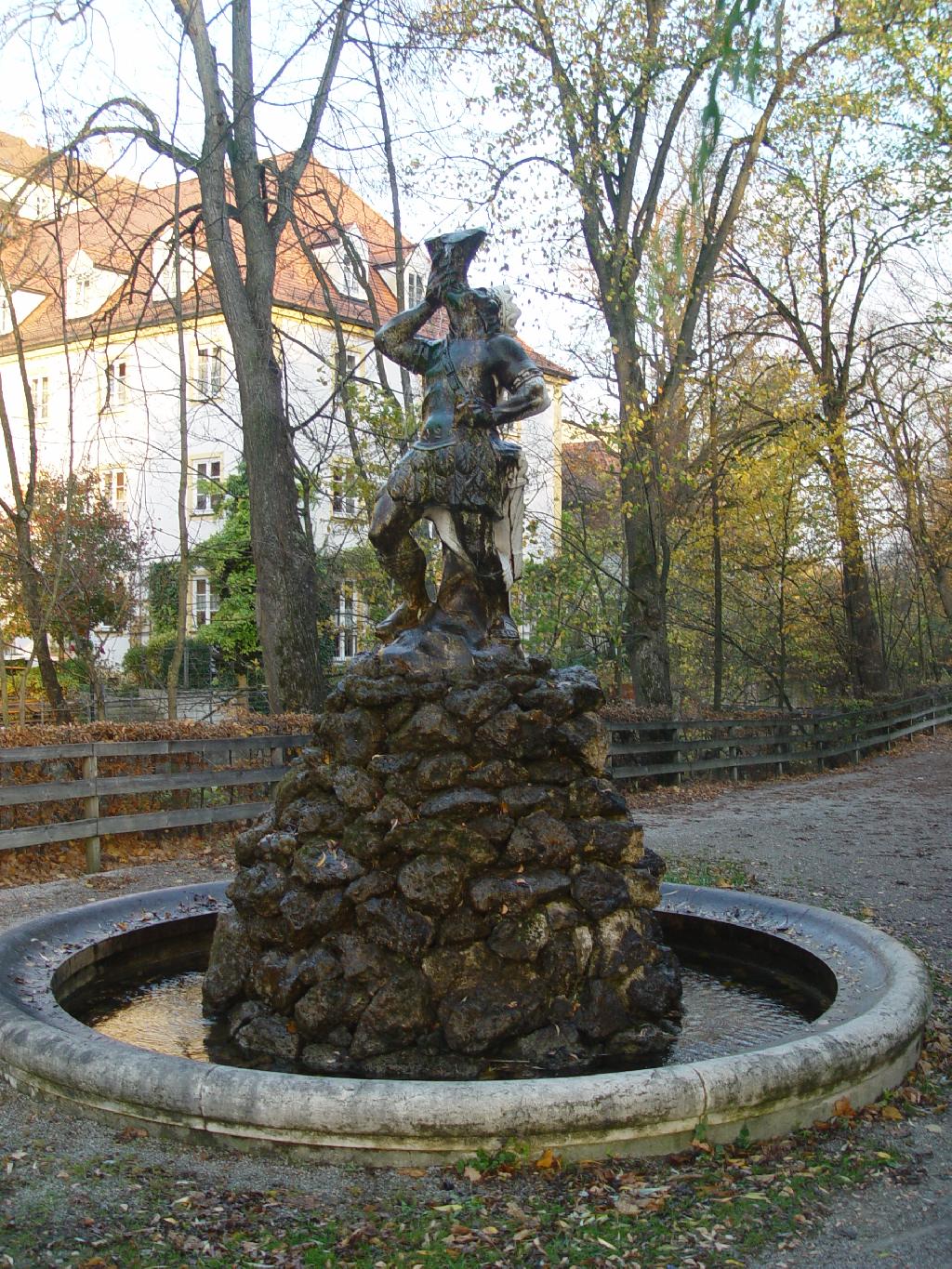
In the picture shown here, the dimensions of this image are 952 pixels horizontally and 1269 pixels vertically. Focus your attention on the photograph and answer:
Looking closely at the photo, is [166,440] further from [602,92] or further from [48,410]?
[602,92]

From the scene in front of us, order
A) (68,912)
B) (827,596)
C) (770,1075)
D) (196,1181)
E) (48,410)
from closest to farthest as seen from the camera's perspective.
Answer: (196,1181) < (770,1075) < (68,912) < (827,596) < (48,410)

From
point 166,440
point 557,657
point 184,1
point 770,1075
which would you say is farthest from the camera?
point 166,440

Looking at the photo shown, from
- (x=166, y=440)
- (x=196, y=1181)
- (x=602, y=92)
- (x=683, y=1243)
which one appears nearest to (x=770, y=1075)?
(x=683, y=1243)

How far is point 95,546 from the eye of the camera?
71.4 feet

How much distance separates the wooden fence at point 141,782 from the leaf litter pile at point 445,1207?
223 inches

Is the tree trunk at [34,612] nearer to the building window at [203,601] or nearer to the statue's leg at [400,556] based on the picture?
the statue's leg at [400,556]

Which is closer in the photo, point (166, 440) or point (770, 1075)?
point (770, 1075)

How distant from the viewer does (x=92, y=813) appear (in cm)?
977

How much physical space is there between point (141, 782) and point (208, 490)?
61.7 feet

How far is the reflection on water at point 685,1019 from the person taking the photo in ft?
15.6

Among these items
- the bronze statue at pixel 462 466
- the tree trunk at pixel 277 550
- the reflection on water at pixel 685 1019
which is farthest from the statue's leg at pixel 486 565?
the tree trunk at pixel 277 550

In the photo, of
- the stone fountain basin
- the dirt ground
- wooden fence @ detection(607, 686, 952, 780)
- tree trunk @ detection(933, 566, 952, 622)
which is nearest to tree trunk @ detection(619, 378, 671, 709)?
wooden fence @ detection(607, 686, 952, 780)

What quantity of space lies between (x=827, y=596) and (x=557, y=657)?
22.9 ft

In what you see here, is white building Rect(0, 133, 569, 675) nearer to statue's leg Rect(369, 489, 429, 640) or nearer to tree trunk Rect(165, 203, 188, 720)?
tree trunk Rect(165, 203, 188, 720)
